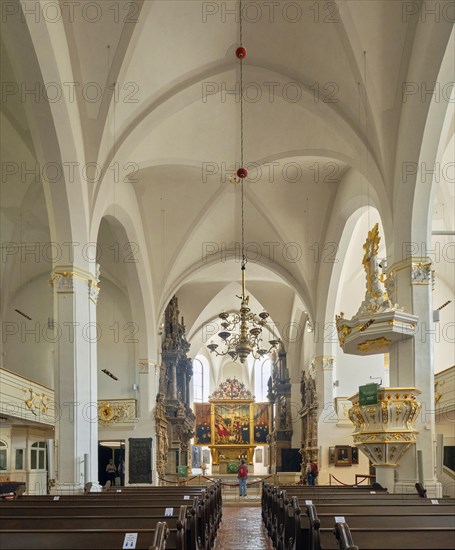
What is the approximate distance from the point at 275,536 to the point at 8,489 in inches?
269

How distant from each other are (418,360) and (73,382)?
5.95m

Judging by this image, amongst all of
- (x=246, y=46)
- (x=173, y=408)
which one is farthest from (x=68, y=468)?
(x=173, y=408)

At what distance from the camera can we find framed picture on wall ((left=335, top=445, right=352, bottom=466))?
68.9ft

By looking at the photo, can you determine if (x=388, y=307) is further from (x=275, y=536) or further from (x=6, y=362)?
(x=6, y=362)

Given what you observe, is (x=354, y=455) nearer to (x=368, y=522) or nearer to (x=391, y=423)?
(x=391, y=423)

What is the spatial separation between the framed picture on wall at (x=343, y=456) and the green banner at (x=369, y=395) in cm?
977

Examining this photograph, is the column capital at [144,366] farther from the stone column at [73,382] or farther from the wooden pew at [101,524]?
the wooden pew at [101,524]

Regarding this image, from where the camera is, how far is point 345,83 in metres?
13.2

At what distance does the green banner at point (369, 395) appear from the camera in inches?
452

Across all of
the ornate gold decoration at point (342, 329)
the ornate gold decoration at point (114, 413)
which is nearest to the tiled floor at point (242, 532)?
the ornate gold decoration at point (342, 329)

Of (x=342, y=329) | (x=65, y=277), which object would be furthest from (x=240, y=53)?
(x=342, y=329)

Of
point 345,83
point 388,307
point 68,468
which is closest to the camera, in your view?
point 388,307

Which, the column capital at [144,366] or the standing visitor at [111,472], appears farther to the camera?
the standing visitor at [111,472]

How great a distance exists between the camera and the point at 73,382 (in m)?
12.6
